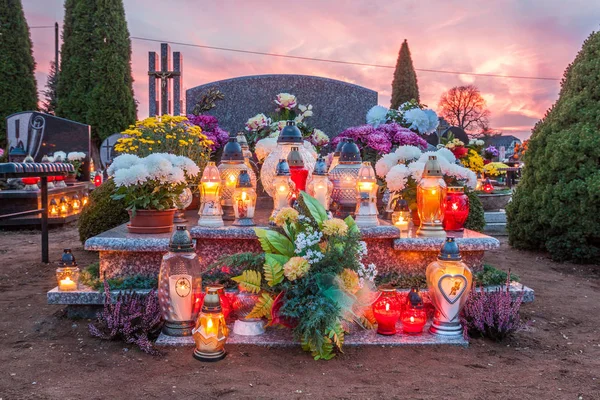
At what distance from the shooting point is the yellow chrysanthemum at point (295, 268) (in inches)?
125

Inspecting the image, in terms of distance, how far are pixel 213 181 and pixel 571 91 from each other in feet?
15.8

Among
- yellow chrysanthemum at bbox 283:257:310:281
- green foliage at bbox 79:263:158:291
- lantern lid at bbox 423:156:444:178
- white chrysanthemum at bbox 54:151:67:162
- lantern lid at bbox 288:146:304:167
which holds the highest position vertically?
white chrysanthemum at bbox 54:151:67:162

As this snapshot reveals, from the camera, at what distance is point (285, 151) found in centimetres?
484

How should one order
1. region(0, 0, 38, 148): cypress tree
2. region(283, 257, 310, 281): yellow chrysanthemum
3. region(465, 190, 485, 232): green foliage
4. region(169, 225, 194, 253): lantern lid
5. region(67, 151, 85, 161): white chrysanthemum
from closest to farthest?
region(283, 257, 310, 281): yellow chrysanthemum → region(169, 225, 194, 253): lantern lid → region(465, 190, 485, 232): green foliage → region(67, 151, 85, 161): white chrysanthemum → region(0, 0, 38, 148): cypress tree

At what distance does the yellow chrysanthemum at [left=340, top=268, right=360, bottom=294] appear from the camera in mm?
3260

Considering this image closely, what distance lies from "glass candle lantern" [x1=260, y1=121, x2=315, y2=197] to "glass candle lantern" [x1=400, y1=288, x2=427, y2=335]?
60.0 inches

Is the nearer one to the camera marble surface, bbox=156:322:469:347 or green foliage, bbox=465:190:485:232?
marble surface, bbox=156:322:469:347

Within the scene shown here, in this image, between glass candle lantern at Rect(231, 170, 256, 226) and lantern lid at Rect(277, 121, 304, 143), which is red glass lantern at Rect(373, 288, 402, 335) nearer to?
glass candle lantern at Rect(231, 170, 256, 226)

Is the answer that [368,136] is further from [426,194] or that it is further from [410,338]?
[410,338]

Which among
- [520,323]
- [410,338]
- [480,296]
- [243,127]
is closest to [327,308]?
[410,338]

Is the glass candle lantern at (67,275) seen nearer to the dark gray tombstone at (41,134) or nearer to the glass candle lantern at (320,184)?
the glass candle lantern at (320,184)

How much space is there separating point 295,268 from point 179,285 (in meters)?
0.74

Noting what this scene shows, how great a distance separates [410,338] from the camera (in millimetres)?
3424

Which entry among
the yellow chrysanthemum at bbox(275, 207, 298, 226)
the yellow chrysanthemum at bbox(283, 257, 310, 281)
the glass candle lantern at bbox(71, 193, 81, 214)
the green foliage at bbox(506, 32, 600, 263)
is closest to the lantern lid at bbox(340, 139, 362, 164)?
the yellow chrysanthemum at bbox(275, 207, 298, 226)
